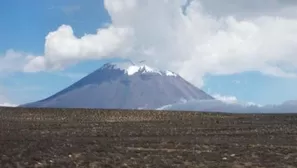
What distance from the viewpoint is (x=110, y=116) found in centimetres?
9250

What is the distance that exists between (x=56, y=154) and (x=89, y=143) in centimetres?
731

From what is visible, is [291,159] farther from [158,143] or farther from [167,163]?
[158,143]

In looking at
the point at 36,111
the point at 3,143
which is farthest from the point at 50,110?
the point at 3,143

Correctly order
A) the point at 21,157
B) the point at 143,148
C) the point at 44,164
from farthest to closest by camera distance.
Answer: the point at 143,148 → the point at 21,157 → the point at 44,164

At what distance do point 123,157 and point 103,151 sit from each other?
2.85 metres

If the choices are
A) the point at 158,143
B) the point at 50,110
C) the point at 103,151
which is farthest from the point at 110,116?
the point at 103,151

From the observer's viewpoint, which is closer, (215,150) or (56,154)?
(56,154)

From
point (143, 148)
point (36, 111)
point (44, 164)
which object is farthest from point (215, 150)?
point (36, 111)

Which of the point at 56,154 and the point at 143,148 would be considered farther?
the point at 143,148

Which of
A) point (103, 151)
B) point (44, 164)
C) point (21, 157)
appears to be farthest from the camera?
point (103, 151)

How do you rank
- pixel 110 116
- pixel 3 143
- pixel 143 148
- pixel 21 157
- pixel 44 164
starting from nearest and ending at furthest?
1. pixel 44 164
2. pixel 21 157
3. pixel 143 148
4. pixel 3 143
5. pixel 110 116

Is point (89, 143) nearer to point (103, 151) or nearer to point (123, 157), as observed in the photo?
point (103, 151)

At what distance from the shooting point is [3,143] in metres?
37.2

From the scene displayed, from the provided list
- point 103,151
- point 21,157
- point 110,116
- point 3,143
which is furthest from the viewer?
point 110,116
